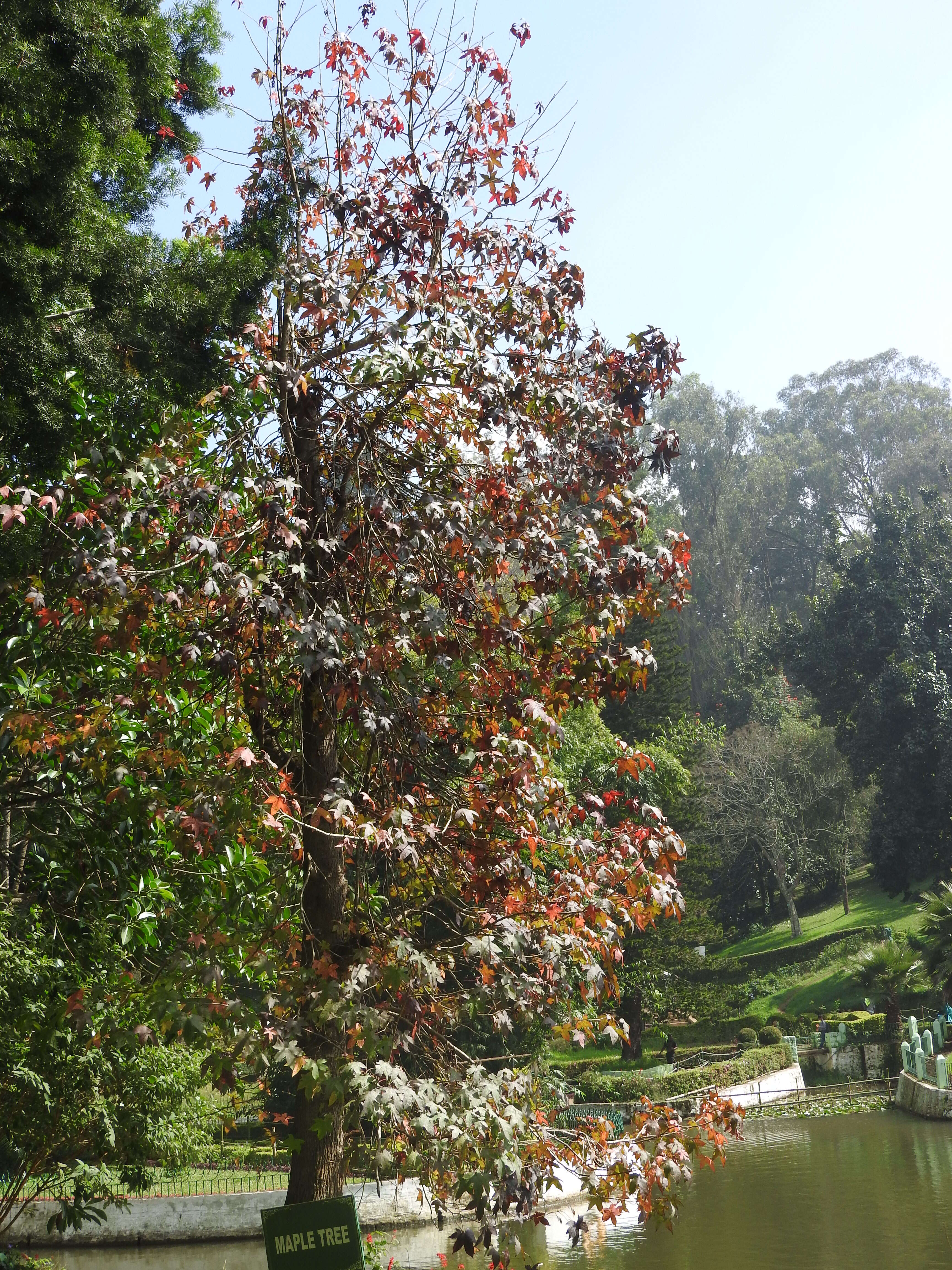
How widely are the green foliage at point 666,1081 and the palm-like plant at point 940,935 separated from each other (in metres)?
5.18

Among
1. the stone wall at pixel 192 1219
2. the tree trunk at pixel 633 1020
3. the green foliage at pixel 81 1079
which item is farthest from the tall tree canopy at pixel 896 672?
the green foliage at pixel 81 1079

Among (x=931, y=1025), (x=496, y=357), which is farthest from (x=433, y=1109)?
(x=931, y=1025)

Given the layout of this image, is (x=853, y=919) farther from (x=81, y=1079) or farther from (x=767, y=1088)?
(x=81, y=1079)

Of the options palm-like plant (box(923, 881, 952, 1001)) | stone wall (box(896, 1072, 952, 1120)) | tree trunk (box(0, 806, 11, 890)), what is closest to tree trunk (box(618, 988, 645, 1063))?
stone wall (box(896, 1072, 952, 1120))

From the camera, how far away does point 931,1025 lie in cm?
2962

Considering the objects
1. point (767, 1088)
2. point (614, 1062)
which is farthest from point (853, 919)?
point (767, 1088)

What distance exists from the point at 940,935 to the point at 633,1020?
10.7 metres

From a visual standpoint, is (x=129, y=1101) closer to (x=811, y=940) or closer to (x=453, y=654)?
(x=453, y=654)

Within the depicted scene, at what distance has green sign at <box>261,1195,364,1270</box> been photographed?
4.48 m

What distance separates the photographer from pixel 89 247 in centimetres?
672

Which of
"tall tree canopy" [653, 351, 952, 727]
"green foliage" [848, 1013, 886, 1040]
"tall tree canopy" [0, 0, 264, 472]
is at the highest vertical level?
"tall tree canopy" [653, 351, 952, 727]

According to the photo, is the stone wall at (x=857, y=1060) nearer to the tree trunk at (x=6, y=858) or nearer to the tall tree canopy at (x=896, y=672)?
the tall tree canopy at (x=896, y=672)

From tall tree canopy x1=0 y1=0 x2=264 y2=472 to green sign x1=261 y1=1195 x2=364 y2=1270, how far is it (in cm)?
441

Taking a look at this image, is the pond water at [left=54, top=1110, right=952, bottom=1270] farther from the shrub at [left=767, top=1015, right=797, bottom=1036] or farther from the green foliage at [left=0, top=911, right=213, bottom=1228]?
the shrub at [left=767, top=1015, right=797, bottom=1036]
